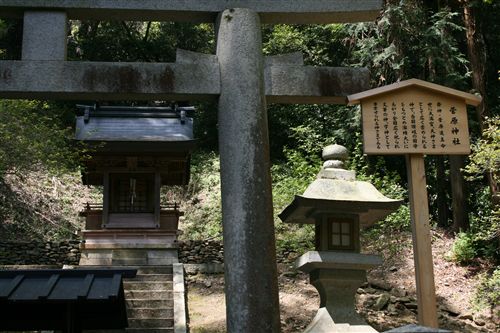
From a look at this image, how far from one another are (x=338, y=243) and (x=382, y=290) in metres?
7.02

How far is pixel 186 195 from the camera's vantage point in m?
21.8

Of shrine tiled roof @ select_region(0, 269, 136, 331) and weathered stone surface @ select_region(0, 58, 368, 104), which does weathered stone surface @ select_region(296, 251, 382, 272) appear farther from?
shrine tiled roof @ select_region(0, 269, 136, 331)

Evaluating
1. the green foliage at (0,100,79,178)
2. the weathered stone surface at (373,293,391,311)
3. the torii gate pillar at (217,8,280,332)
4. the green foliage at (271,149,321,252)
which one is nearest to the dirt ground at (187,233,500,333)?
the weathered stone surface at (373,293,391,311)

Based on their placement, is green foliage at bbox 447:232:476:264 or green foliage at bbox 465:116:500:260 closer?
green foliage at bbox 465:116:500:260

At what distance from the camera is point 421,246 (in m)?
5.30

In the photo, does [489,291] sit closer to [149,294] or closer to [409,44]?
[149,294]

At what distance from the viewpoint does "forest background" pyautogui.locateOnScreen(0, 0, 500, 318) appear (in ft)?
47.1

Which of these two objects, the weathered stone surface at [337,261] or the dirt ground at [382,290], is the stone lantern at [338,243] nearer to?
the weathered stone surface at [337,261]

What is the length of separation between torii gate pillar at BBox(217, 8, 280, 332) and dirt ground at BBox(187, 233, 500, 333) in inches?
230

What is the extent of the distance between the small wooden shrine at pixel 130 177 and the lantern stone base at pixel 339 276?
9.09 m

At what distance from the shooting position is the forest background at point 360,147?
1435cm

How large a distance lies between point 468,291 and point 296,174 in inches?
257

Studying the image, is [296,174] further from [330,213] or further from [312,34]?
[330,213]

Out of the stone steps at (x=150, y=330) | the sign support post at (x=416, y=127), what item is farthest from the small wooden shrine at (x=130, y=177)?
the sign support post at (x=416, y=127)
